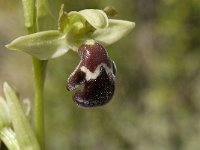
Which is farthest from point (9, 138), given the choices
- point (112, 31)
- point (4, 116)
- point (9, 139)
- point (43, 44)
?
point (112, 31)

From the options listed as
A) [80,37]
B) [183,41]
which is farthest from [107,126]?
[80,37]

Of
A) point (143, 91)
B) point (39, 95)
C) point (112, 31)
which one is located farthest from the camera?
point (143, 91)

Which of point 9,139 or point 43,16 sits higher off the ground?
point 43,16

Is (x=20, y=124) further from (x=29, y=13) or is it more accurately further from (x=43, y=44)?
(x=29, y=13)

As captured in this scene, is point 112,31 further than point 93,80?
Yes

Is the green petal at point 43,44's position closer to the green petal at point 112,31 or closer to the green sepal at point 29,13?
the green sepal at point 29,13

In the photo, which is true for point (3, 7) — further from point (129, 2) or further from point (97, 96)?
point (97, 96)

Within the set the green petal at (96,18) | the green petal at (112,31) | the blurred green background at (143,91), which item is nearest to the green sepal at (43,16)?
the green petal at (96,18)
